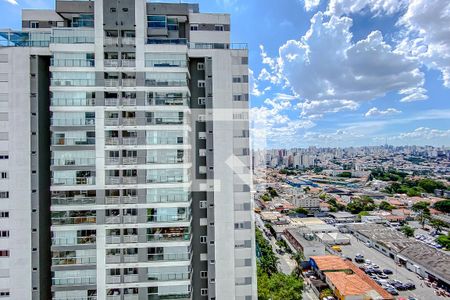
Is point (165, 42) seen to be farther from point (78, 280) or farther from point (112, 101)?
point (78, 280)

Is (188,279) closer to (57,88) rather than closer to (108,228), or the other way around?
(108,228)

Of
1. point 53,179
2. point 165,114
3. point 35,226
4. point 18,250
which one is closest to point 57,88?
point 53,179

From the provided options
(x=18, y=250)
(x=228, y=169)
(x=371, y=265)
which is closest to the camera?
(x=18, y=250)

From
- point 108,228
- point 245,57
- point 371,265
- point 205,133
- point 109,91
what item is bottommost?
point 371,265

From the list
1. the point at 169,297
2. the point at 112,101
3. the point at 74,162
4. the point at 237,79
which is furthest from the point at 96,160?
the point at 237,79

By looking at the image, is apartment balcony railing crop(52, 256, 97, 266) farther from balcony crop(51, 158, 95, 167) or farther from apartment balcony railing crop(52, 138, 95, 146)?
apartment balcony railing crop(52, 138, 95, 146)

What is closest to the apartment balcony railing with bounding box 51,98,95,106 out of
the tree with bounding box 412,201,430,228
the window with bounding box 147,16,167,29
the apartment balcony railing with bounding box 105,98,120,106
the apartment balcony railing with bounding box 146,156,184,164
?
the apartment balcony railing with bounding box 105,98,120,106

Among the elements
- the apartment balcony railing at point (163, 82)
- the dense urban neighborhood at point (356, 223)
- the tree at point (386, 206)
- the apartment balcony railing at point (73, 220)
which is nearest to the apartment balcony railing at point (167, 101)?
the apartment balcony railing at point (163, 82)
